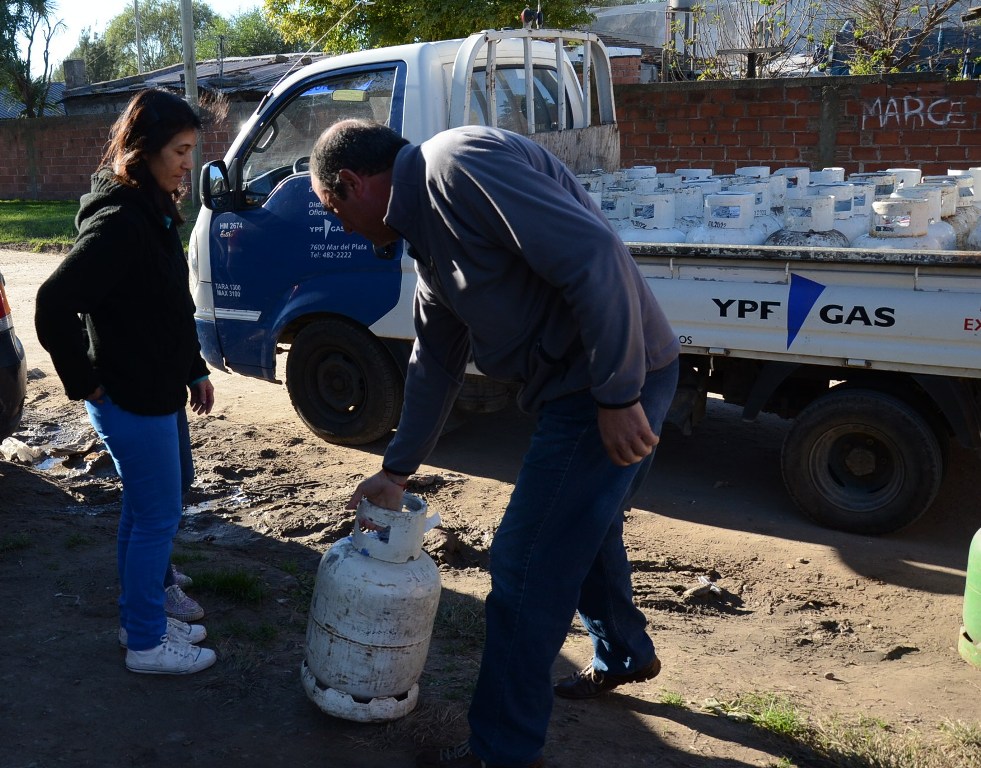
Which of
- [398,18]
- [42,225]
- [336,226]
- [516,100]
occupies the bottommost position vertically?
[336,226]

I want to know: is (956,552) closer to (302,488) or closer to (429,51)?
(302,488)

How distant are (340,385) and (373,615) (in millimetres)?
3484

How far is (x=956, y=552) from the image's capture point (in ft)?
15.7

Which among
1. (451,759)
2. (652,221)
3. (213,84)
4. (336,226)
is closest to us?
(451,759)

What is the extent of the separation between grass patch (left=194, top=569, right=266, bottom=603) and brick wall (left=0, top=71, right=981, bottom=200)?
8.19 m

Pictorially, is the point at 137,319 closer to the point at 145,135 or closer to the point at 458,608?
the point at 145,135

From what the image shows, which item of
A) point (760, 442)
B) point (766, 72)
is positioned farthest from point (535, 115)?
point (766, 72)

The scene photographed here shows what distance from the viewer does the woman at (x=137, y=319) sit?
2.93 meters

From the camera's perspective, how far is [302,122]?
20.2 feet

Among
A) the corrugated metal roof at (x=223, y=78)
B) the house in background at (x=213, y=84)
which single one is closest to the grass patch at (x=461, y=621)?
the house in background at (x=213, y=84)

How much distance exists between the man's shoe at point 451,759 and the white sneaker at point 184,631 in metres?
1.06

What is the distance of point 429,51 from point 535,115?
857 millimetres

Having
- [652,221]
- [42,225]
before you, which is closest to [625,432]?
[652,221]

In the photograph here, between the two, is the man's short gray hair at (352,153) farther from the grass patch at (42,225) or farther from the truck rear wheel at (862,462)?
the grass patch at (42,225)
